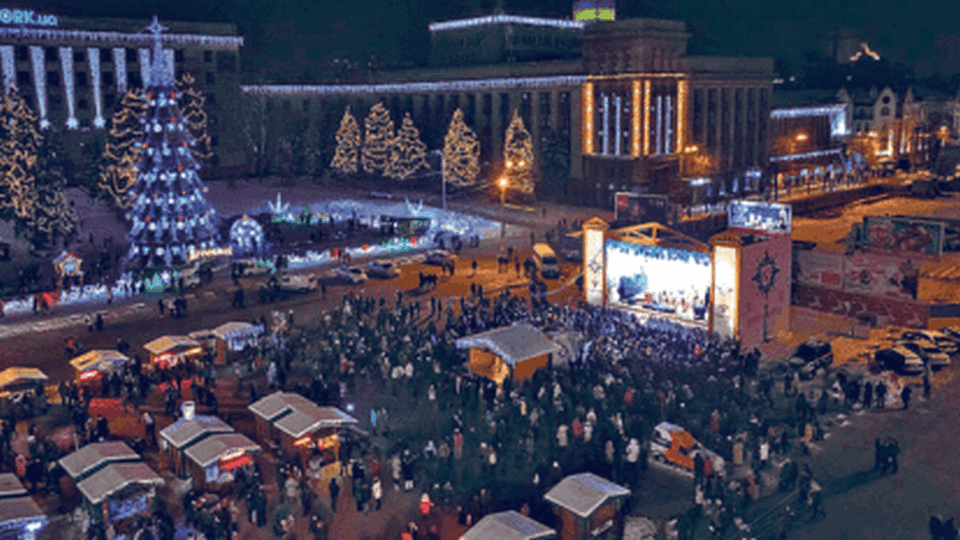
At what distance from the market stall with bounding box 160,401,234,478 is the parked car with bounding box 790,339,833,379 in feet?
57.6

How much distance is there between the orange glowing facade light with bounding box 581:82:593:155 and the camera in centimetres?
6650

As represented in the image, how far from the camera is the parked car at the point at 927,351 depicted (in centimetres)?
2748

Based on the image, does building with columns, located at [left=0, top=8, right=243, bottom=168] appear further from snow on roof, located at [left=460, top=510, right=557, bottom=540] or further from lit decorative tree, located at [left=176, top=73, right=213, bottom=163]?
snow on roof, located at [left=460, top=510, right=557, bottom=540]

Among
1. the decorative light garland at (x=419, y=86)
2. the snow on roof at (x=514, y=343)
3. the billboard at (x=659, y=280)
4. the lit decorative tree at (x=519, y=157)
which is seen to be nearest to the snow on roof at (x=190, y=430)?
the snow on roof at (x=514, y=343)

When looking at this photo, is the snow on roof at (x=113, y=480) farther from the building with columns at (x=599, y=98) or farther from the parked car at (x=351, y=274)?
the building with columns at (x=599, y=98)

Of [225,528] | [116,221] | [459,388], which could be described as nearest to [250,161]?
[116,221]

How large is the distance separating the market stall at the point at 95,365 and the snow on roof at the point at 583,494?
51.8 feet

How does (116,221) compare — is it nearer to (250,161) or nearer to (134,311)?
(134,311)

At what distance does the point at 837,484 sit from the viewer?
19250 millimetres

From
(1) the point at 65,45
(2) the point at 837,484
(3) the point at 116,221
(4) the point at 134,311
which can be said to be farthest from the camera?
(1) the point at 65,45

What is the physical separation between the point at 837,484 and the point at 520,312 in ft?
47.7

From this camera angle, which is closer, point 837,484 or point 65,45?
point 837,484

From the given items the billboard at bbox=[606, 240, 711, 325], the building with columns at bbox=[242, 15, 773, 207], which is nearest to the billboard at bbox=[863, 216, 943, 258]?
the billboard at bbox=[606, 240, 711, 325]

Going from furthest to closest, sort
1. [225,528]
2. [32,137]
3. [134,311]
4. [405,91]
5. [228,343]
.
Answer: [405,91], [32,137], [134,311], [228,343], [225,528]
